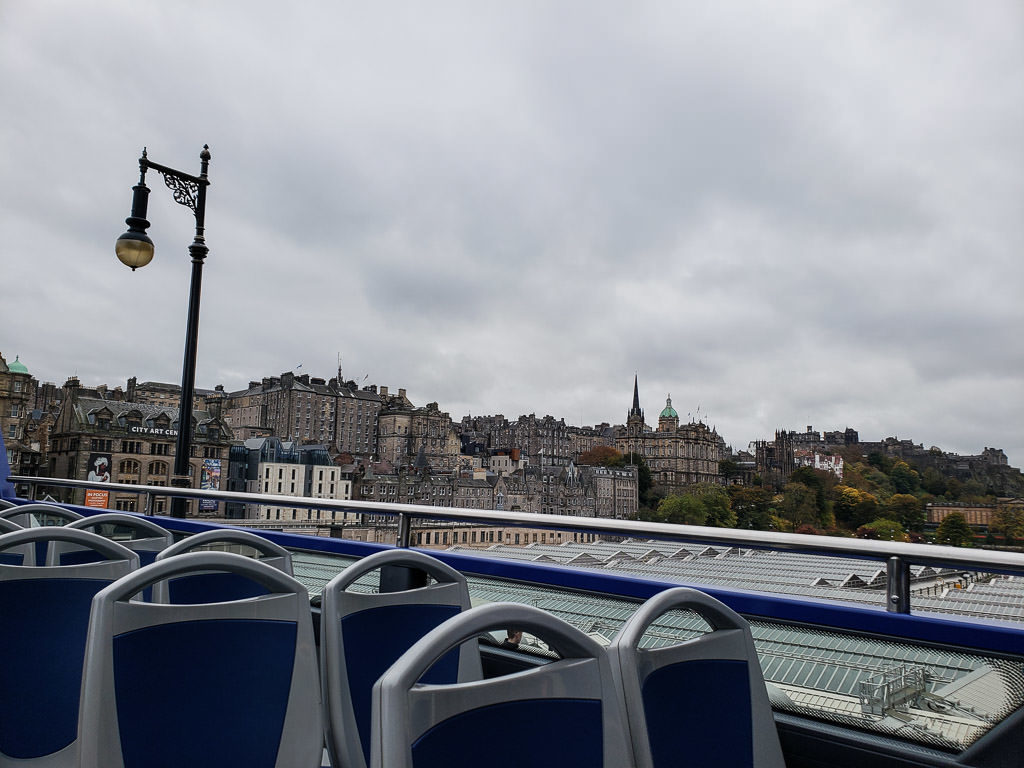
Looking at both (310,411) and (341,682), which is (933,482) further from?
(310,411)

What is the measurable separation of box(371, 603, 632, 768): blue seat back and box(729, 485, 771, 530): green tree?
5027 centimetres

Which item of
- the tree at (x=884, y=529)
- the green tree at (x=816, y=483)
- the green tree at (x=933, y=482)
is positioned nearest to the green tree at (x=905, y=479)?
the green tree at (x=933, y=482)

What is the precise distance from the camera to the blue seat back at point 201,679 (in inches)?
57.2

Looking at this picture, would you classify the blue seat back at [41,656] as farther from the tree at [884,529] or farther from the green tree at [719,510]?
the green tree at [719,510]

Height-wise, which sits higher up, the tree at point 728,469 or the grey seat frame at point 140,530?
the tree at point 728,469

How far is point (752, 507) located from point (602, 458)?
2278 inches

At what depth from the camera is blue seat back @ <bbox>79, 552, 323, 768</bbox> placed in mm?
1454

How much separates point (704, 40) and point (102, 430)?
135 ft

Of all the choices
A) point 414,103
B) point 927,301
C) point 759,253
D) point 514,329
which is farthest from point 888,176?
point 514,329

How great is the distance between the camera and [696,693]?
1.53 m

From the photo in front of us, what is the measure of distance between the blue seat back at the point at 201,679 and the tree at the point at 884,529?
2957cm

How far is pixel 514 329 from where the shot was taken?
526ft

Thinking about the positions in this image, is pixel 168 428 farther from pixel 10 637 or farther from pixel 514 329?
pixel 514 329

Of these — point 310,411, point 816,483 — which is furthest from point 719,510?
point 310,411
